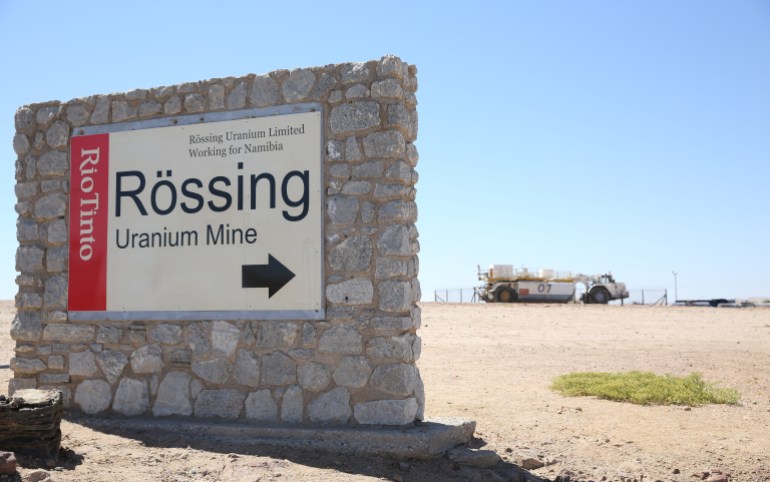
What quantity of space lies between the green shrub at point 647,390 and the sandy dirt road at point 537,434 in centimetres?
23

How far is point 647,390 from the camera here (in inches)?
381

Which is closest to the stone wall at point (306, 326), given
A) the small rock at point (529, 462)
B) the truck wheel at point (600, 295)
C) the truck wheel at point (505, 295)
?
the small rock at point (529, 462)

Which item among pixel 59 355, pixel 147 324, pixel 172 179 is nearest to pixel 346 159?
pixel 172 179

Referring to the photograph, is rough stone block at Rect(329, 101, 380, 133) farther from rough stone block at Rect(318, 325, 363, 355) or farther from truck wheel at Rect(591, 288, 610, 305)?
truck wheel at Rect(591, 288, 610, 305)

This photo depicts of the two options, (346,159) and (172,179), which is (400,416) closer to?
(346,159)

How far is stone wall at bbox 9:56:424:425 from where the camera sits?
21.7ft

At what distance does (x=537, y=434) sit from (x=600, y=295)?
28.9 m

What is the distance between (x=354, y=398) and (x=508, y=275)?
93.8 feet

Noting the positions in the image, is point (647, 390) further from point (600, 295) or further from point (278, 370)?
point (600, 295)

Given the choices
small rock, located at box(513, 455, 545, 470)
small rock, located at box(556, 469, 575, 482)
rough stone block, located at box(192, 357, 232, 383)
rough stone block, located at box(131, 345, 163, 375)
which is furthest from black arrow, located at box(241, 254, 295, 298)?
small rock, located at box(556, 469, 575, 482)

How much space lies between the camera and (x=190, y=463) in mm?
6195

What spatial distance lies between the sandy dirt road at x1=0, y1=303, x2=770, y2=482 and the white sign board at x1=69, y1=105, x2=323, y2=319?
4.34 feet

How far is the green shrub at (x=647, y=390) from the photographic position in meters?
9.52

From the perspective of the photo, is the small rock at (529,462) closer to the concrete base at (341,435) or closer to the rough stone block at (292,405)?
the concrete base at (341,435)
